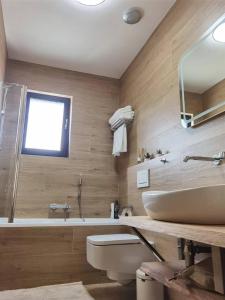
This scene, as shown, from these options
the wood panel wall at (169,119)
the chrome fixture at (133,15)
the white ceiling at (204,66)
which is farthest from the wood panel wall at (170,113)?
the chrome fixture at (133,15)

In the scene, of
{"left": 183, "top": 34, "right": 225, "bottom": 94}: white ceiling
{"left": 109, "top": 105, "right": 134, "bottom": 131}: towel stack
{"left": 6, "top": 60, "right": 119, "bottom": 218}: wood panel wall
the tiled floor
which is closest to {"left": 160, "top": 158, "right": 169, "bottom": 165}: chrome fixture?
{"left": 183, "top": 34, "right": 225, "bottom": 94}: white ceiling

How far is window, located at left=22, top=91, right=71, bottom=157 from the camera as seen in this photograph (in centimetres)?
306

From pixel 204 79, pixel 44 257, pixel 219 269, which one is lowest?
pixel 44 257

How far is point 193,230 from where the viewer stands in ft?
2.85

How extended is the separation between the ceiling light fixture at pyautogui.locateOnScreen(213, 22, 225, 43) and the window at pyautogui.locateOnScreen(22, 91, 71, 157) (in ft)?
6.84

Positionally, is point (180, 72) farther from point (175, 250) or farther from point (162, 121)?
point (175, 250)

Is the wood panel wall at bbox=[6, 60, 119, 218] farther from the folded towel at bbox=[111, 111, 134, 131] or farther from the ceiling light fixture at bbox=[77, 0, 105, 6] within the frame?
the ceiling light fixture at bbox=[77, 0, 105, 6]

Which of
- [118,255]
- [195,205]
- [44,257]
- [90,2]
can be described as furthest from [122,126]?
[195,205]

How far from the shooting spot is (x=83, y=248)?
2.35 m

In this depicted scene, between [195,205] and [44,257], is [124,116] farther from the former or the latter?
[195,205]

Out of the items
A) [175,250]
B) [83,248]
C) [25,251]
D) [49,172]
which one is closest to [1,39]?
[49,172]

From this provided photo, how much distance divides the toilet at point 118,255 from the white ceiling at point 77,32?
2100 mm

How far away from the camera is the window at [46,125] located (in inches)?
120

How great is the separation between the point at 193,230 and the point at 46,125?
264 cm
